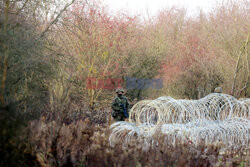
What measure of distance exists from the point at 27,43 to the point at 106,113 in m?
6.15

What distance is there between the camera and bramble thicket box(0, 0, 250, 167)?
11.9 ft

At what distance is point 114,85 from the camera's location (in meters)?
12.4

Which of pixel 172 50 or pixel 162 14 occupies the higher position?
pixel 162 14

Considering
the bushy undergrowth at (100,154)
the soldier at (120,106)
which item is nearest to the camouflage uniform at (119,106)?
the soldier at (120,106)

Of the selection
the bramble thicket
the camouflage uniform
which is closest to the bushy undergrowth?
the bramble thicket

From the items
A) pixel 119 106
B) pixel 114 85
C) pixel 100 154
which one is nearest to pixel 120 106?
pixel 119 106

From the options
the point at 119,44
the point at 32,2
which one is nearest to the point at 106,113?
the point at 119,44

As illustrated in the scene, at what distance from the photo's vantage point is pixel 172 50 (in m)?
17.5

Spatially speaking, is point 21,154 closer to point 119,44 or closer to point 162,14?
point 119,44

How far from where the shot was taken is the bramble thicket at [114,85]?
11.9 ft

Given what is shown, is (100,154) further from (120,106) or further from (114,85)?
(114,85)

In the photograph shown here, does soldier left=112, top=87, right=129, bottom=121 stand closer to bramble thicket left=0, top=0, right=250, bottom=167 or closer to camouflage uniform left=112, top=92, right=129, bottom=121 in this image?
camouflage uniform left=112, top=92, right=129, bottom=121

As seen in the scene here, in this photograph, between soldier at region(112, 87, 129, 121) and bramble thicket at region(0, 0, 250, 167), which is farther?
soldier at region(112, 87, 129, 121)

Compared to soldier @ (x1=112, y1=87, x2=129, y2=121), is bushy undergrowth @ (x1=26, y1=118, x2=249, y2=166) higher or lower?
lower
